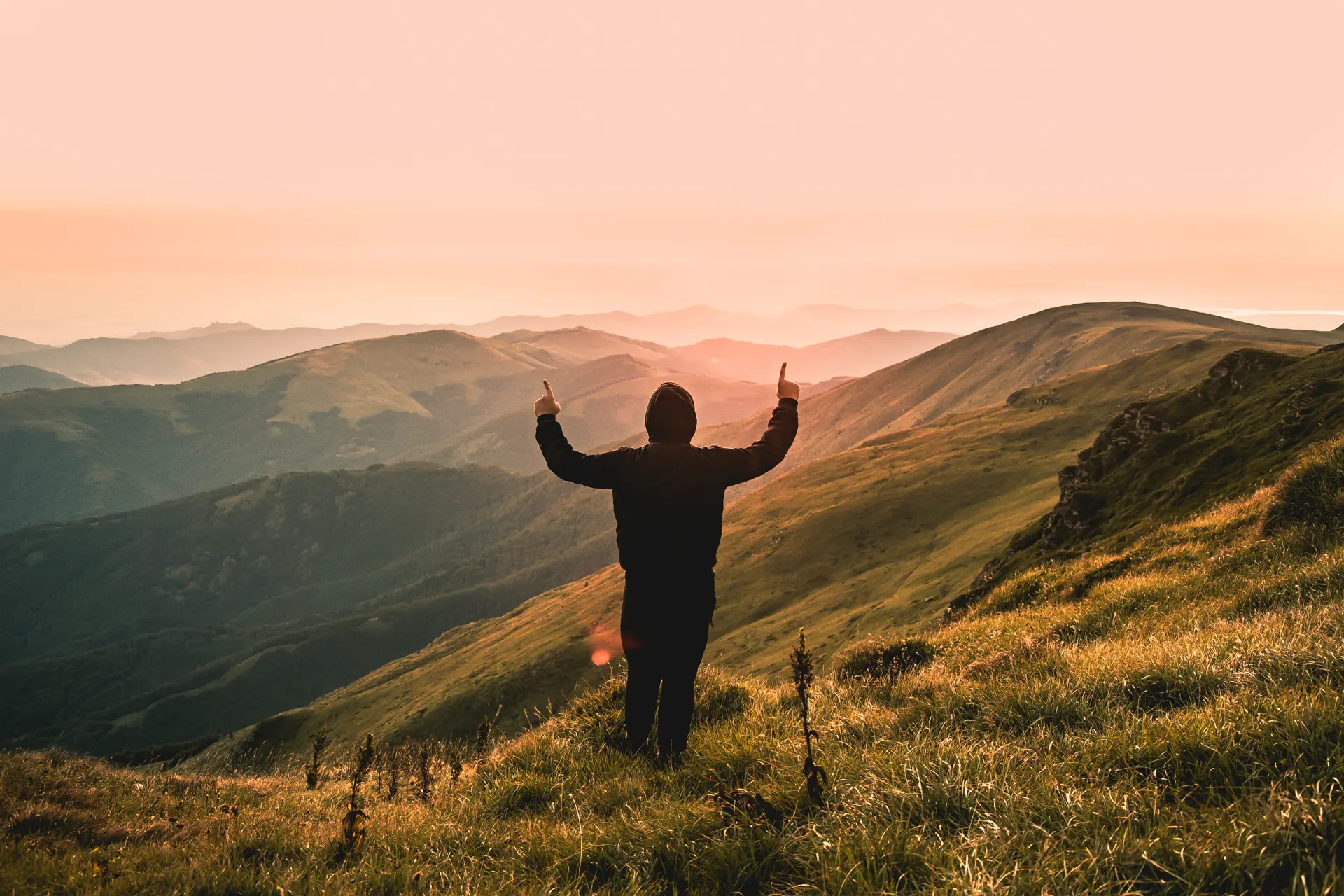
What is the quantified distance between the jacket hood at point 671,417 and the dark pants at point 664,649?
144cm

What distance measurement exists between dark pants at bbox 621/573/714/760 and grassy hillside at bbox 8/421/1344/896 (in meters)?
0.34

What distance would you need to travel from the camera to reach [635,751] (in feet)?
22.4

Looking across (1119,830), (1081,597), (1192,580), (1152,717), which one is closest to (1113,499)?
(1081,597)

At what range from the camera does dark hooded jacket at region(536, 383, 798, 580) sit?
6.91 meters

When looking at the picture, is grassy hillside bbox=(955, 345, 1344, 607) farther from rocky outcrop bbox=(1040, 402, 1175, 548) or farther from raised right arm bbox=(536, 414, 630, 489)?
raised right arm bbox=(536, 414, 630, 489)

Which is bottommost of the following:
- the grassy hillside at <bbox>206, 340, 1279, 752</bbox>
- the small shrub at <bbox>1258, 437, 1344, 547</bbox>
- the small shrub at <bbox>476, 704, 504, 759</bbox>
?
the grassy hillside at <bbox>206, 340, 1279, 752</bbox>

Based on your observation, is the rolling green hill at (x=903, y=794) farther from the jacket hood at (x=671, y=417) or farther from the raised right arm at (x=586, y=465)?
the jacket hood at (x=671, y=417)

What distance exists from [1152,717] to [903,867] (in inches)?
97.6

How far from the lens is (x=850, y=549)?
98.1 m

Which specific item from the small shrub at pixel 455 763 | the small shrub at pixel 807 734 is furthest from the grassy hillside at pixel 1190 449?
the small shrub at pixel 807 734

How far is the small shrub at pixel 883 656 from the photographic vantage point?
9883 millimetres

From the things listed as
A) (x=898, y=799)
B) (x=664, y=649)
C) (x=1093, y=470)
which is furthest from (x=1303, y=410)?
(x=898, y=799)

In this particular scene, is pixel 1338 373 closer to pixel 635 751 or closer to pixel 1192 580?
pixel 1192 580

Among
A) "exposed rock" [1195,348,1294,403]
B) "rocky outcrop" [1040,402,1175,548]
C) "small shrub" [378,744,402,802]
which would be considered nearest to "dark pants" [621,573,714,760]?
"small shrub" [378,744,402,802]
